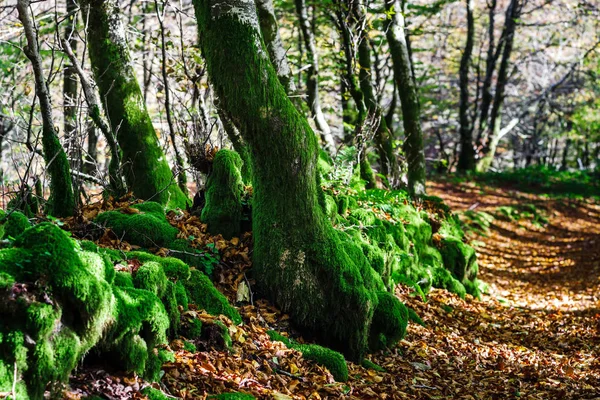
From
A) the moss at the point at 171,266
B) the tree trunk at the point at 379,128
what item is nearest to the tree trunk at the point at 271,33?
the tree trunk at the point at 379,128

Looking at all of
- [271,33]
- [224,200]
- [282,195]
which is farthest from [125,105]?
[282,195]

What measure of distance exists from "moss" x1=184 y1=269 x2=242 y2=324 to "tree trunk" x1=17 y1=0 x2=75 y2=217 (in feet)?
5.45

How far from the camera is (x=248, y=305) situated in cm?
535

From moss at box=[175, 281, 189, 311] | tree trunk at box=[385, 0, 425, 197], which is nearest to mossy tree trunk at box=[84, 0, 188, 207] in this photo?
moss at box=[175, 281, 189, 311]

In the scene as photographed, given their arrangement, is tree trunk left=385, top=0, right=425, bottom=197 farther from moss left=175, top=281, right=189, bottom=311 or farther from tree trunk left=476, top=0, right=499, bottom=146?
tree trunk left=476, top=0, right=499, bottom=146

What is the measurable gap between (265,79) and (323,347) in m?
2.64

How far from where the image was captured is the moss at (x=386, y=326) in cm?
597

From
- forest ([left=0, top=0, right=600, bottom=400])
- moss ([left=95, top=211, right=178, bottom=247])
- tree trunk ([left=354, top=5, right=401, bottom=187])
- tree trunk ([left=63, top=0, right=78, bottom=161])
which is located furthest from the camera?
tree trunk ([left=354, top=5, right=401, bottom=187])

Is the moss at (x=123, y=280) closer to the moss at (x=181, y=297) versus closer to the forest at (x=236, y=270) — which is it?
the forest at (x=236, y=270)

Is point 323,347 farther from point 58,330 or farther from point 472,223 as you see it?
point 472,223

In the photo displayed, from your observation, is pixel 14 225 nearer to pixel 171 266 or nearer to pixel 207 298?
pixel 171 266

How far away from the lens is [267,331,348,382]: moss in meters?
4.91

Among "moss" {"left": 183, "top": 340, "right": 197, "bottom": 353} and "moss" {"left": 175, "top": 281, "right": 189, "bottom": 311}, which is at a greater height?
"moss" {"left": 175, "top": 281, "right": 189, "bottom": 311}

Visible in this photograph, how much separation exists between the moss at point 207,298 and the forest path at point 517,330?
1.92 m
